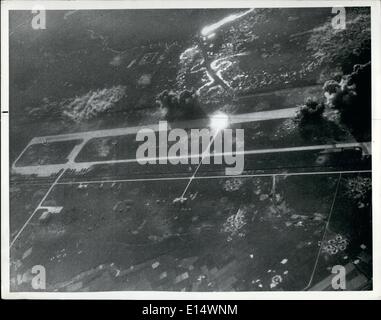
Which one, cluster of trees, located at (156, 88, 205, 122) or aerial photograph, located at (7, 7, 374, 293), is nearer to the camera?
aerial photograph, located at (7, 7, 374, 293)

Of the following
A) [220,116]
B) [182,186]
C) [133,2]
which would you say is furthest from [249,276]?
[133,2]

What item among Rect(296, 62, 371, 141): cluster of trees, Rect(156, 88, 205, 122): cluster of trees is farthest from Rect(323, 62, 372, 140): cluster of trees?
Rect(156, 88, 205, 122): cluster of trees

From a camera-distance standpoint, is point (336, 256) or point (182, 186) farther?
point (182, 186)

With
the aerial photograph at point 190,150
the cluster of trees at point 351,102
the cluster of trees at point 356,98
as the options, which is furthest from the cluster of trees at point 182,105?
the cluster of trees at point 356,98

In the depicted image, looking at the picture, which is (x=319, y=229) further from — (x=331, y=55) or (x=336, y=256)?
(x=331, y=55)

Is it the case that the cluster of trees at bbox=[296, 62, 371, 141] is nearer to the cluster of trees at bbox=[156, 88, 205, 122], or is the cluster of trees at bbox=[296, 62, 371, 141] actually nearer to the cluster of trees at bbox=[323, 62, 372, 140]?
the cluster of trees at bbox=[323, 62, 372, 140]

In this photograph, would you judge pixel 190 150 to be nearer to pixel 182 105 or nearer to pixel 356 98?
pixel 182 105
